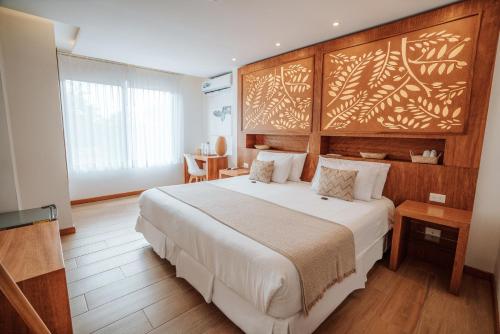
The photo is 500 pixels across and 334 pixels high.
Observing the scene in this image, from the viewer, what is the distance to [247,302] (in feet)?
4.72

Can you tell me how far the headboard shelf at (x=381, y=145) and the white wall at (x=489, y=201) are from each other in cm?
38

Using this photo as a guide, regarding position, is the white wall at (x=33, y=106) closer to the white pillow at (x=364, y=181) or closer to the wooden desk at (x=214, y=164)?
the wooden desk at (x=214, y=164)

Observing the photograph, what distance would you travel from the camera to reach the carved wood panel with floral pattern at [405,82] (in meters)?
2.11

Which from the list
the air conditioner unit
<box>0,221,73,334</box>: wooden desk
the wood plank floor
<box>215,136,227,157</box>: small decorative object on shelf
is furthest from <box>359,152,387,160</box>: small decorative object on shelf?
<box>0,221,73,334</box>: wooden desk

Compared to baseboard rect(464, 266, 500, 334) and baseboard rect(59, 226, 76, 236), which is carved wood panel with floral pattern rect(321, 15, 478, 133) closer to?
baseboard rect(464, 266, 500, 334)

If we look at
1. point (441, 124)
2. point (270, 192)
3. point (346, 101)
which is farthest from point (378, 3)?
point (270, 192)

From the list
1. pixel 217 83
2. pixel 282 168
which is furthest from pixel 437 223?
pixel 217 83

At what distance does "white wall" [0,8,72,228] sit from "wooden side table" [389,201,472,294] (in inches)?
147

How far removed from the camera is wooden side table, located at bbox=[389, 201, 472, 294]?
73.0 inches


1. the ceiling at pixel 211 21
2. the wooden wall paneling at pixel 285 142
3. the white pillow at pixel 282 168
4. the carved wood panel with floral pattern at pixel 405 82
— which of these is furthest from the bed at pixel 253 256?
the ceiling at pixel 211 21

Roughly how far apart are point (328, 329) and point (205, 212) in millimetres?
1199

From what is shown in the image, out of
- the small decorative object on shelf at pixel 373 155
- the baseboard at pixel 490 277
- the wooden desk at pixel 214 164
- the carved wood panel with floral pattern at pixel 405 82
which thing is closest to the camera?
the baseboard at pixel 490 277

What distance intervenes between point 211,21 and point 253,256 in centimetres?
236

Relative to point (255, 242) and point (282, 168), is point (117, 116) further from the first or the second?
point (255, 242)
